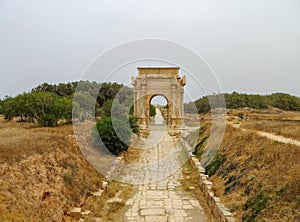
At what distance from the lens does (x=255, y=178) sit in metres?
6.98

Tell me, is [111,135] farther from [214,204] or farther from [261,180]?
[261,180]

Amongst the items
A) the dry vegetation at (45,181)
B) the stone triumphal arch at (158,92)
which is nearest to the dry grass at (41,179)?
the dry vegetation at (45,181)

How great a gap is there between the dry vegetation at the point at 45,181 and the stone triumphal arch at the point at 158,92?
1660 cm

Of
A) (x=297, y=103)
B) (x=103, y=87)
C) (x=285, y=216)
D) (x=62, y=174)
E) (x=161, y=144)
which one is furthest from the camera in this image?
(x=297, y=103)

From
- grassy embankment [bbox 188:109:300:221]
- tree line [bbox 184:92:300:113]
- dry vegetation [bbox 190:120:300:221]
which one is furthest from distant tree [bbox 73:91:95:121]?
tree line [bbox 184:92:300:113]

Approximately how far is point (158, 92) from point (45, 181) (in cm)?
2010

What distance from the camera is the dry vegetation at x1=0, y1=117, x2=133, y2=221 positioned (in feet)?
17.2

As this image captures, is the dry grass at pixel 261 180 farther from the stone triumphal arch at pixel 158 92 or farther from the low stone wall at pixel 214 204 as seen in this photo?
the stone triumphal arch at pixel 158 92

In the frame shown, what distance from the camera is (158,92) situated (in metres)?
26.1

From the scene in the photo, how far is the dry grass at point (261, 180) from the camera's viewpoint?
205 inches

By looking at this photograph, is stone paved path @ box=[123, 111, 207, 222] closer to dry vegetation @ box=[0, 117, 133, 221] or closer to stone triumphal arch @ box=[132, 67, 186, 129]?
dry vegetation @ box=[0, 117, 133, 221]

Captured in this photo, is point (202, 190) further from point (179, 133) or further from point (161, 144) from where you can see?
point (179, 133)

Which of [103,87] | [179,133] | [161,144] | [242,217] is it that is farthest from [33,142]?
[103,87]

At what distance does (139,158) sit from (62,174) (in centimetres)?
632
